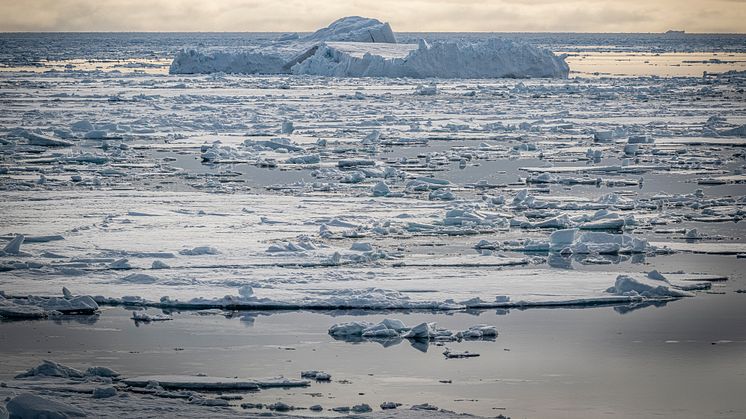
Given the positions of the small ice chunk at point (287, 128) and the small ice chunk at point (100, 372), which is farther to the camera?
the small ice chunk at point (287, 128)

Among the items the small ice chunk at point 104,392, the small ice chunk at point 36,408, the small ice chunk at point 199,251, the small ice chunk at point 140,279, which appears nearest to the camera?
the small ice chunk at point 36,408

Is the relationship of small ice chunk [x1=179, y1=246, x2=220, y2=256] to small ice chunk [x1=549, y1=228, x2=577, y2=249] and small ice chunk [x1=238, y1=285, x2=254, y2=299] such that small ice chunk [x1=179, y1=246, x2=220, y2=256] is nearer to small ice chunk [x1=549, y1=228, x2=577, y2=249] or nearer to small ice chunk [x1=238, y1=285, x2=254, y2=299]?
small ice chunk [x1=238, y1=285, x2=254, y2=299]

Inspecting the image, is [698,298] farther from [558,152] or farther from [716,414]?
[558,152]

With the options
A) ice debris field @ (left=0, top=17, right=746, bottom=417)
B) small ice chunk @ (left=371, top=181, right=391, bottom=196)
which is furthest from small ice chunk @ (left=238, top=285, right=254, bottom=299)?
small ice chunk @ (left=371, top=181, right=391, bottom=196)

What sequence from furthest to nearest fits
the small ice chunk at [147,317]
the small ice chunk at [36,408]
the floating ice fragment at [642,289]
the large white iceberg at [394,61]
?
the large white iceberg at [394,61]
the floating ice fragment at [642,289]
the small ice chunk at [147,317]
the small ice chunk at [36,408]

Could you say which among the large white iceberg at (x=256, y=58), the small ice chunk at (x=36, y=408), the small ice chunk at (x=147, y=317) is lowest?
the small ice chunk at (x=147, y=317)

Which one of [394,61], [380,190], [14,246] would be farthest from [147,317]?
[394,61]

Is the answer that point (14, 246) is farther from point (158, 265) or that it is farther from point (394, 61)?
point (394, 61)

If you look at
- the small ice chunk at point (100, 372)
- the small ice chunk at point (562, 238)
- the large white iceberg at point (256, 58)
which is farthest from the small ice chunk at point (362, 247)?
the large white iceberg at point (256, 58)

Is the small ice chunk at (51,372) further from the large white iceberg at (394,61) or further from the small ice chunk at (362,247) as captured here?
the large white iceberg at (394,61)
